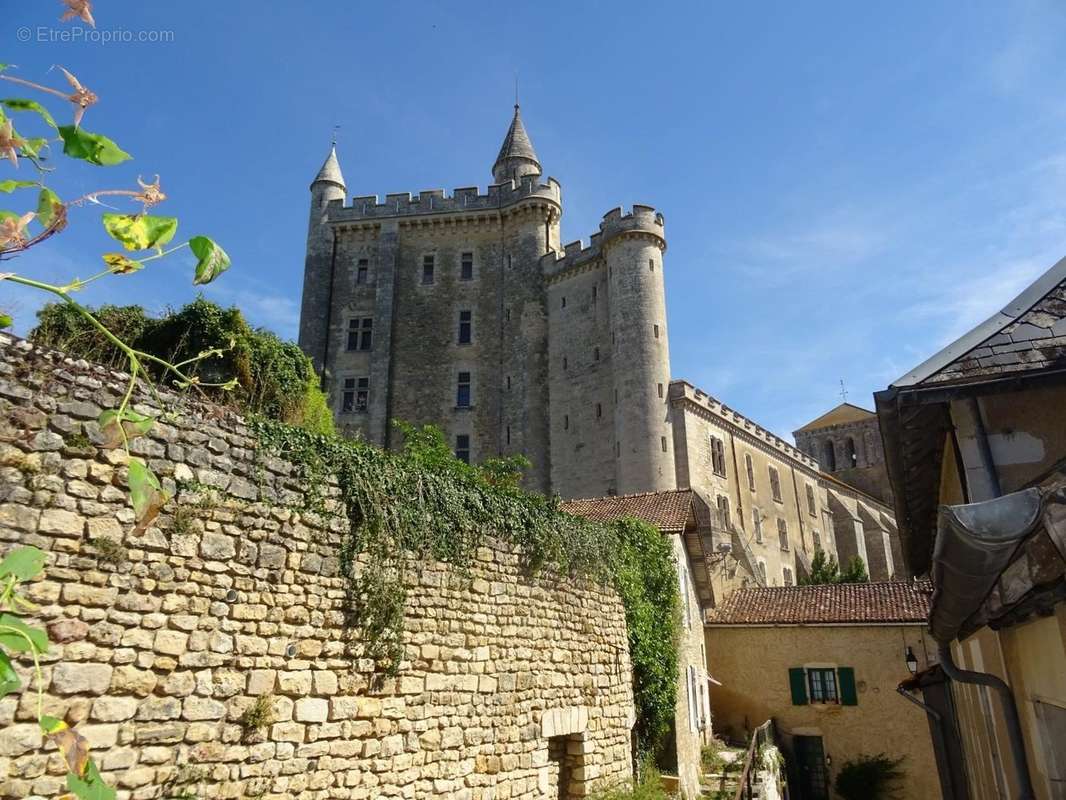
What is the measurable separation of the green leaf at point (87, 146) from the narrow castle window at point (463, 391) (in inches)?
1302

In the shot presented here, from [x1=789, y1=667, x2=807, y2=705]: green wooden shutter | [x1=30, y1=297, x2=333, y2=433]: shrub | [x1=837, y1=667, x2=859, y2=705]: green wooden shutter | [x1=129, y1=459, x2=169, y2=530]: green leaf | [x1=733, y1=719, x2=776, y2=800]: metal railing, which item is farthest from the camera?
[x1=789, y1=667, x2=807, y2=705]: green wooden shutter

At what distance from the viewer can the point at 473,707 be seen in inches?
321

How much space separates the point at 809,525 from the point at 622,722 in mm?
33947

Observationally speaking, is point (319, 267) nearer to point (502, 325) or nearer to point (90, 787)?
point (502, 325)

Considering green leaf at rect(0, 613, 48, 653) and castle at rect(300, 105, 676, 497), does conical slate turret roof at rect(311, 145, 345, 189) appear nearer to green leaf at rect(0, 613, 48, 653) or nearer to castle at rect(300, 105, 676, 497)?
castle at rect(300, 105, 676, 497)

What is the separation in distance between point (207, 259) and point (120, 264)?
Result: 224mm

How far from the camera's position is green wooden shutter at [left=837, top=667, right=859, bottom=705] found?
62.5 feet

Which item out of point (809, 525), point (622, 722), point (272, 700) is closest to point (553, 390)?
point (809, 525)

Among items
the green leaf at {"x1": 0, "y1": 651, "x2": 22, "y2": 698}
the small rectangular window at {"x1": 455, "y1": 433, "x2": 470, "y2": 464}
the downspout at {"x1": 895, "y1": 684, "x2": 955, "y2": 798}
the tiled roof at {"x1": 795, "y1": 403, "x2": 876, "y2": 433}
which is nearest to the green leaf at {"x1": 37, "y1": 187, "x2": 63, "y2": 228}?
the green leaf at {"x1": 0, "y1": 651, "x2": 22, "y2": 698}

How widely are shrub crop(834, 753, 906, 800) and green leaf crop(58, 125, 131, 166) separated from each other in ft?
69.9

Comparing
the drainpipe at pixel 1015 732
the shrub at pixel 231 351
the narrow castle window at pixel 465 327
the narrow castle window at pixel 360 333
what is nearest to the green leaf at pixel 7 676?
the drainpipe at pixel 1015 732

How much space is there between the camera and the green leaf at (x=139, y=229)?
6.28 ft

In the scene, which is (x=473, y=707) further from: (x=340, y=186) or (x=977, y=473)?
(x=340, y=186)

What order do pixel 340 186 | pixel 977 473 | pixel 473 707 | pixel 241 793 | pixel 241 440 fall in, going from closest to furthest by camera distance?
1. pixel 977 473
2. pixel 241 793
3. pixel 241 440
4. pixel 473 707
5. pixel 340 186
